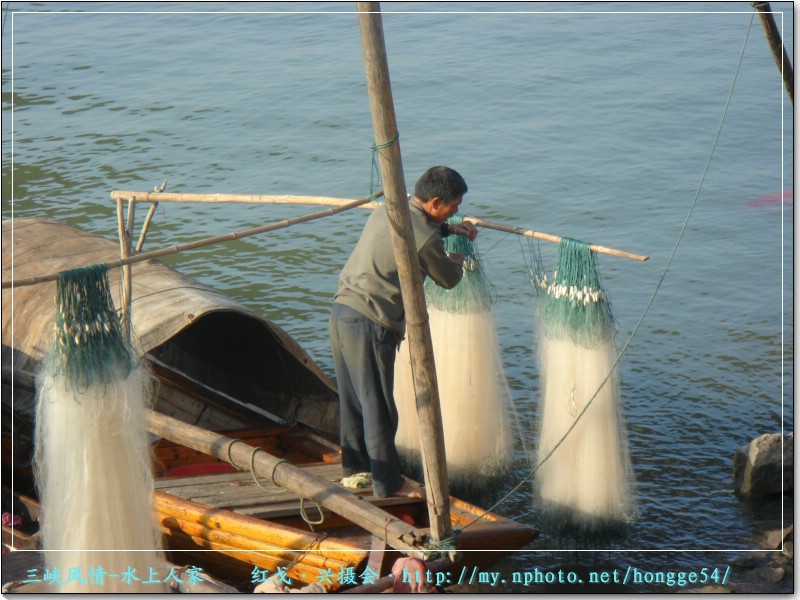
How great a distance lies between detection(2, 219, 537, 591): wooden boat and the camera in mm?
4801

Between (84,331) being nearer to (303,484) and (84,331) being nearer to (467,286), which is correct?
(303,484)

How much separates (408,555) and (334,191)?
8803 mm

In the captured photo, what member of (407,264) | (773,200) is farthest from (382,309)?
(773,200)

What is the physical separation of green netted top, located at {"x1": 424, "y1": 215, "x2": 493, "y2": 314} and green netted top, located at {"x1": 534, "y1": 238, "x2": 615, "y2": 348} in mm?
656

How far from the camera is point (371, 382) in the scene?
5008 mm

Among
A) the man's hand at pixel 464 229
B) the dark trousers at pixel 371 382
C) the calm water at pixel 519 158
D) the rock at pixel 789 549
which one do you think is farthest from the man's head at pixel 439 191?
the rock at pixel 789 549

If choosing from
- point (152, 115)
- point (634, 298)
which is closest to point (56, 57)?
point (152, 115)

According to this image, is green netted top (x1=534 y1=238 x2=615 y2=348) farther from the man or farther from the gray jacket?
the gray jacket

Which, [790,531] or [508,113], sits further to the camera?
[508,113]

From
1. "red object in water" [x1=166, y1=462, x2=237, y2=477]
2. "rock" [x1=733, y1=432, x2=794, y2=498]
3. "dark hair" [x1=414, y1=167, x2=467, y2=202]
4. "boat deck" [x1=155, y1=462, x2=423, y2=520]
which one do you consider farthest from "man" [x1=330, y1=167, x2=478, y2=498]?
"rock" [x1=733, y1=432, x2=794, y2=498]

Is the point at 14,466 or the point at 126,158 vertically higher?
Answer: the point at 126,158

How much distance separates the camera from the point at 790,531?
19.0 feet

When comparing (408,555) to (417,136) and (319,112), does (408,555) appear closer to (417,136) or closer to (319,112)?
(417,136)

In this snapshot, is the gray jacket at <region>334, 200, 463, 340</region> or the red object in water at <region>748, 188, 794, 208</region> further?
the red object in water at <region>748, 188, 794, 208</region>
